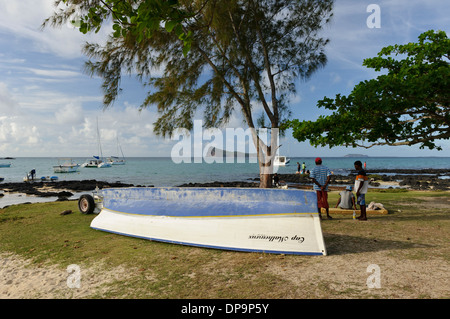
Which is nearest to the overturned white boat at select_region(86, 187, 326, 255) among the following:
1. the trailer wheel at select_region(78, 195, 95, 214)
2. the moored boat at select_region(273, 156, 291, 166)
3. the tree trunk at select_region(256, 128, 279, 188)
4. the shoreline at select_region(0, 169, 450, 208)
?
the trailer wheel at select_region(78, 195, 95, 214)

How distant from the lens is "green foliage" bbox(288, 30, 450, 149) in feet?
27.3

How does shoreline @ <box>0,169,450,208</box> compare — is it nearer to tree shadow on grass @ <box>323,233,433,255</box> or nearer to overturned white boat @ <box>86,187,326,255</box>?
overturned white boat @ <box>86,187,326,255</box>

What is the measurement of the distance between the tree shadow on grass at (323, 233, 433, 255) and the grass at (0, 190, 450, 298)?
0.06 ft

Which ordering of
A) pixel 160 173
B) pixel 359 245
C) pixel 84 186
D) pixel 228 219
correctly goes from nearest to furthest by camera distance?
pixel 359 245 < pixel 228 219 < pixel 84 186 < pixel 160 173

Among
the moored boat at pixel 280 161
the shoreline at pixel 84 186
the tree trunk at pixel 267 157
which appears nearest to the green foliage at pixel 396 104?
the tree trunk at pixel 267 157

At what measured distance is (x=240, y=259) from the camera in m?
5.09

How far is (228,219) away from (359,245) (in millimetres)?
2606

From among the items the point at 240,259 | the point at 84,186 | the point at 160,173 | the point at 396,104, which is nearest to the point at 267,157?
the point at 396,104

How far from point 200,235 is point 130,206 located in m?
2.48

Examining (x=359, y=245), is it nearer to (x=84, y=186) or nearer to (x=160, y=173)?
(x=84, y=186)

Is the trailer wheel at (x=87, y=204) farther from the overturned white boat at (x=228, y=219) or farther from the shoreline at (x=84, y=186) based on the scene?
the shoreline at (x=84, y=186)

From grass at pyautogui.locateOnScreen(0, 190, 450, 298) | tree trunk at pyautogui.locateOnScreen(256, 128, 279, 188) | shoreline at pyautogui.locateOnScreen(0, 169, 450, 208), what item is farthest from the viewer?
shoreline at pyautogui.locateOnScreen(0, 169, 450, 208)
